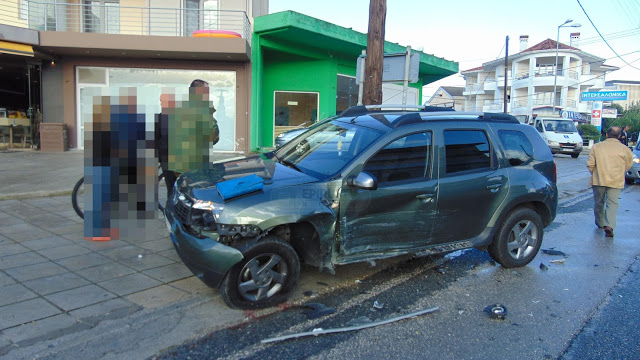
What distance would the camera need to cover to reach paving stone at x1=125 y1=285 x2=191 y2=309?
3.77 metres

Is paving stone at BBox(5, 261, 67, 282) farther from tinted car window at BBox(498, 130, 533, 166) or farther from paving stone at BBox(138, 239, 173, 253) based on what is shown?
tinted car window at BBox(498, 130, 533, 166)

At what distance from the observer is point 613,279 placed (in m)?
4.84

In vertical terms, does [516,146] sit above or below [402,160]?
above

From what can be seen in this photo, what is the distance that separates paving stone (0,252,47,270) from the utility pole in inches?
218

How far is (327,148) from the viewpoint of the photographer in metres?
4.50

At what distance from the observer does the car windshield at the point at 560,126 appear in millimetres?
23483

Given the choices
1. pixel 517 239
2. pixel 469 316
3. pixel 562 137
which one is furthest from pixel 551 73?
pixel 469 316

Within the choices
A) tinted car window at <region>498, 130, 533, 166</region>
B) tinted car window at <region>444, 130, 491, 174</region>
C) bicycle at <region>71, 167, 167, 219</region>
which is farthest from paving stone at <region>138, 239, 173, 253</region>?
tinted car window at <region>498, 130, 533, 166</region>

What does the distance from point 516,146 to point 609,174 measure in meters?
2.79

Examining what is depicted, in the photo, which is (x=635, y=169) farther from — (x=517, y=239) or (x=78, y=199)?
(x=78, y=199)

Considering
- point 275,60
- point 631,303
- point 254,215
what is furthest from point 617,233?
point 275,60

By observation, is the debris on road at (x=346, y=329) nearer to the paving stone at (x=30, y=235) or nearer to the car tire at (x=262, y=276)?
the car tire at (x=262, y=276)

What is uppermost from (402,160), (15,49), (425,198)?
(15,49)

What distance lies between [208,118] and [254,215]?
213 centimetres
